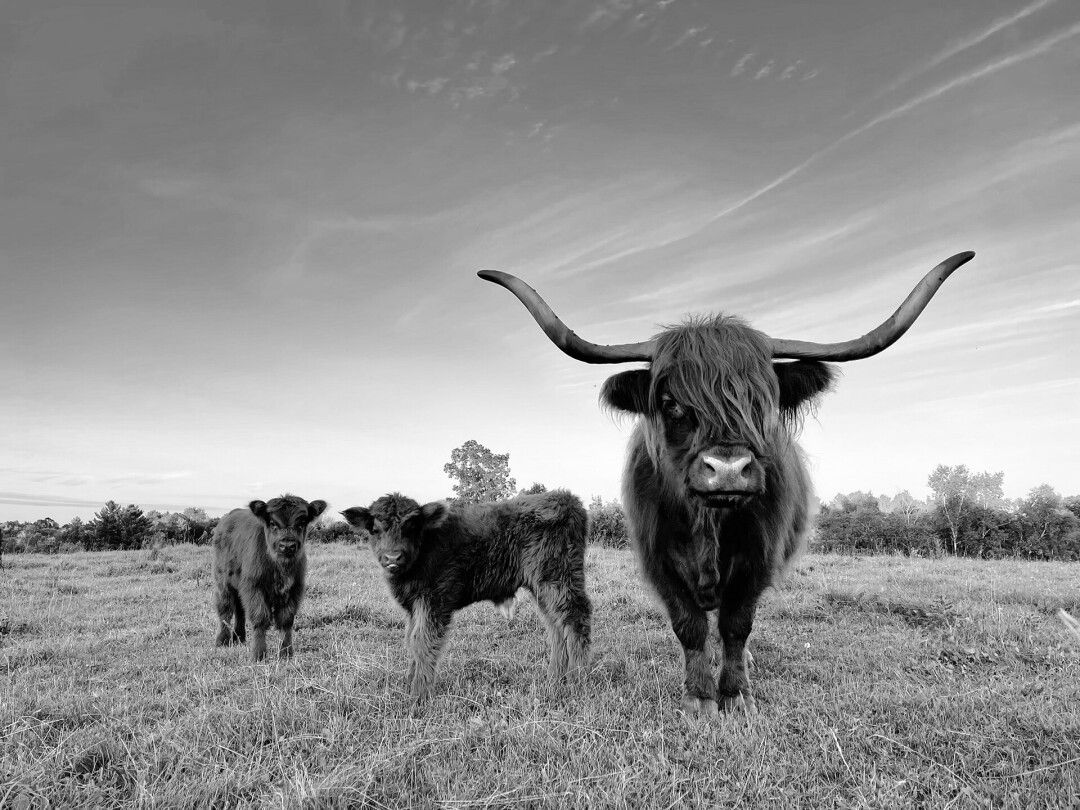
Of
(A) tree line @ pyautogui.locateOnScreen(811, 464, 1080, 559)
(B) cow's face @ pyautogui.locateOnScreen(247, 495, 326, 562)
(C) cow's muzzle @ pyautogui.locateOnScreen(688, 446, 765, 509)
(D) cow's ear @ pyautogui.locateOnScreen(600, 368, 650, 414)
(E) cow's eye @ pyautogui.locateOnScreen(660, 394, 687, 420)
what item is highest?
(D) cow's ear @ pyautogui.locateOnScreen(600, 368, 650, 414)

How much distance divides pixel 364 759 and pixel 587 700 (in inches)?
66.0

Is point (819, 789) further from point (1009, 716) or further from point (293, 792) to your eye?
point (293, 792)

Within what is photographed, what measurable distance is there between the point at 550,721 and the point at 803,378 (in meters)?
3.01

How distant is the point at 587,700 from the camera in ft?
14.5

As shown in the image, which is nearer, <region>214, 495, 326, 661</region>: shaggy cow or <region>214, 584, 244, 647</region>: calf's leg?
<region>214, 495, 326, 661</region>: shaggy cow

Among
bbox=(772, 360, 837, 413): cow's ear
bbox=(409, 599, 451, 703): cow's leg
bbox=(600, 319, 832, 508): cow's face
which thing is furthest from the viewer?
bbox=(409, 599, 451, 703): cow's leg

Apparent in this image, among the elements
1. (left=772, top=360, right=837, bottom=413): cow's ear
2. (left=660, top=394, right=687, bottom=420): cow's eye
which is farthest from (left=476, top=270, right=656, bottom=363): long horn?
(left=772, top=360, right=837, bottom=413): cow's ear

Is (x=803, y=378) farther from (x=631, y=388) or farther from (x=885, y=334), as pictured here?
(x=631, y=388)

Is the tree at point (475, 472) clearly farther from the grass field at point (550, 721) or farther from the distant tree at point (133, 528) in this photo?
the grass field at point (550, 721)

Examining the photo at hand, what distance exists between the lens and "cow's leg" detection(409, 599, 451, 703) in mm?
4984

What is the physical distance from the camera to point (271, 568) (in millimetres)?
7375

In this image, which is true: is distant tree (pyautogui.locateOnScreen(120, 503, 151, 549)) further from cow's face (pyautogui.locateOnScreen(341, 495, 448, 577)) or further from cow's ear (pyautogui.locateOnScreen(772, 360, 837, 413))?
cow's ear (pyautogui.locateOnScreen(772, 360, 837, 413))

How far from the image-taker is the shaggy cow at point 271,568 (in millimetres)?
7080

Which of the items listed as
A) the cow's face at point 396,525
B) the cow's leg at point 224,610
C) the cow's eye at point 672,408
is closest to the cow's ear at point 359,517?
the cow's face at point 396,525
